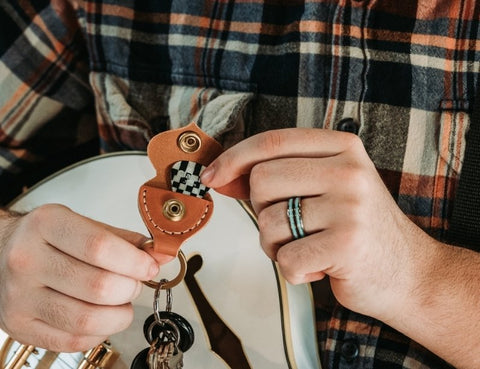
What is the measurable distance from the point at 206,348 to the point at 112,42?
0.56 metres

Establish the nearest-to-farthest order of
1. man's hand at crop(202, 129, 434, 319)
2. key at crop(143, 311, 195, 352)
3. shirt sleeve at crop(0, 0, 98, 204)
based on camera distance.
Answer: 1. man's hand at crop(202, 129, 434, 319)
2. key at crop(143, 311, 195, 352)
3. shirt sleeve at crop(0, 0, 98, 204)

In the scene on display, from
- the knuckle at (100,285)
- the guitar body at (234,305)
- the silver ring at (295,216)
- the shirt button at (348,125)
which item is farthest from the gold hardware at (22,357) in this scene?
the shirt button at (348,125)

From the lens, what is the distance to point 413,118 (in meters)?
0.85

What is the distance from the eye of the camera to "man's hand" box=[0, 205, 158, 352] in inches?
26.8

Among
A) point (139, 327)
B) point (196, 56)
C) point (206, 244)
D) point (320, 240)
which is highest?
point (196, 56)

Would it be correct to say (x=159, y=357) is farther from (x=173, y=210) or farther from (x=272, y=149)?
(x=272, y=149)

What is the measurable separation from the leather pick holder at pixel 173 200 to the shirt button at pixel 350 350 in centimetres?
35

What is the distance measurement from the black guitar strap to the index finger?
0.24m

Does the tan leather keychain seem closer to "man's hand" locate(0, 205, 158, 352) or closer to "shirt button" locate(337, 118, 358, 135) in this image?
"man's hand" locate(0, 205, 158, 352)

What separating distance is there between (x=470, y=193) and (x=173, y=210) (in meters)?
0.44

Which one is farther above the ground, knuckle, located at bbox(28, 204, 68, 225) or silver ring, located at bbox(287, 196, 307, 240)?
silver ring, located at bbox(287, 196, 307, 240)

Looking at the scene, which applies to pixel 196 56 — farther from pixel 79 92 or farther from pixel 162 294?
pixel 162 294

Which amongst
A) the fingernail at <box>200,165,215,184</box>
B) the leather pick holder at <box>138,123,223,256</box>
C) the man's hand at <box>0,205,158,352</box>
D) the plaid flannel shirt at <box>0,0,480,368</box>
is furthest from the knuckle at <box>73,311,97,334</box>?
the plaid flannel shirt at <box>0,0,480,368</box>

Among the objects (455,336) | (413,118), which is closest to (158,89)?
(413,118)
